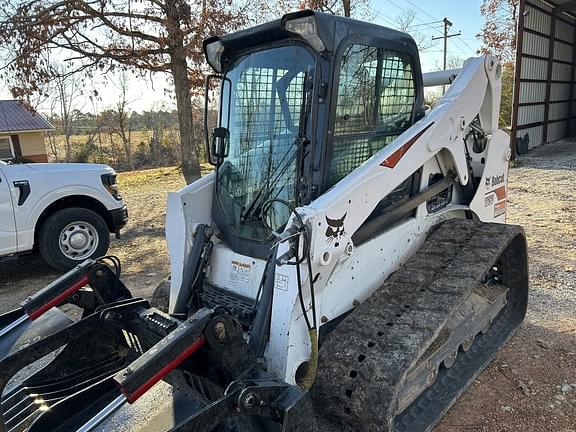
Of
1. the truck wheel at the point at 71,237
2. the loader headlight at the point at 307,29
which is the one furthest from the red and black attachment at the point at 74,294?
the truck wheel at the point at 71,237

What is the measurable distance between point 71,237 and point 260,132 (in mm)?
4372

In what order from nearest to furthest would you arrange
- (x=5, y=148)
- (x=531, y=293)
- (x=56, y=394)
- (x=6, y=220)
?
1. (x=56, y=394)
2. (x=531, y=293)
3. (x=6, y=220)
4. (x=5, y=148)

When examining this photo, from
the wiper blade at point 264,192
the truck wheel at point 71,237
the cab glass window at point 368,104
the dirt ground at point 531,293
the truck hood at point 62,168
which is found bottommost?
the dirt ground at point 531,293

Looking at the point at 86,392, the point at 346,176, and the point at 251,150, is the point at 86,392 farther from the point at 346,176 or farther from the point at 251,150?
the point at 346,176

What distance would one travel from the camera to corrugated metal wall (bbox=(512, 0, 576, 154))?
1548cm

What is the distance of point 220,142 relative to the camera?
3.34m

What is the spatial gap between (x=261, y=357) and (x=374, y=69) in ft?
6.08

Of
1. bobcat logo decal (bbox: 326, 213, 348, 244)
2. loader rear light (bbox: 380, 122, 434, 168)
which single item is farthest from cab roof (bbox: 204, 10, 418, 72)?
bobcat logo decal (bbox: 326, 213, 348, 244)

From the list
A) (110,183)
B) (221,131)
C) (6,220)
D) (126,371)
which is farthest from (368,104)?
(6,220)

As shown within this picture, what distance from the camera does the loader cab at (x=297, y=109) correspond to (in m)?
2.73

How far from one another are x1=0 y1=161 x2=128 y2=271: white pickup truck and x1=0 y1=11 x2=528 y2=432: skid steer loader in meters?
3.23

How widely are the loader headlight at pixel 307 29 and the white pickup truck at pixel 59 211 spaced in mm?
4771

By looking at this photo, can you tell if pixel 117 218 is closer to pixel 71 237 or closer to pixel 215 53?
pixel 71 237

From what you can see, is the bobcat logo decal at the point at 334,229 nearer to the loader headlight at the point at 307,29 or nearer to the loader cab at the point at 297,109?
the loader cab at the point at 297,109
